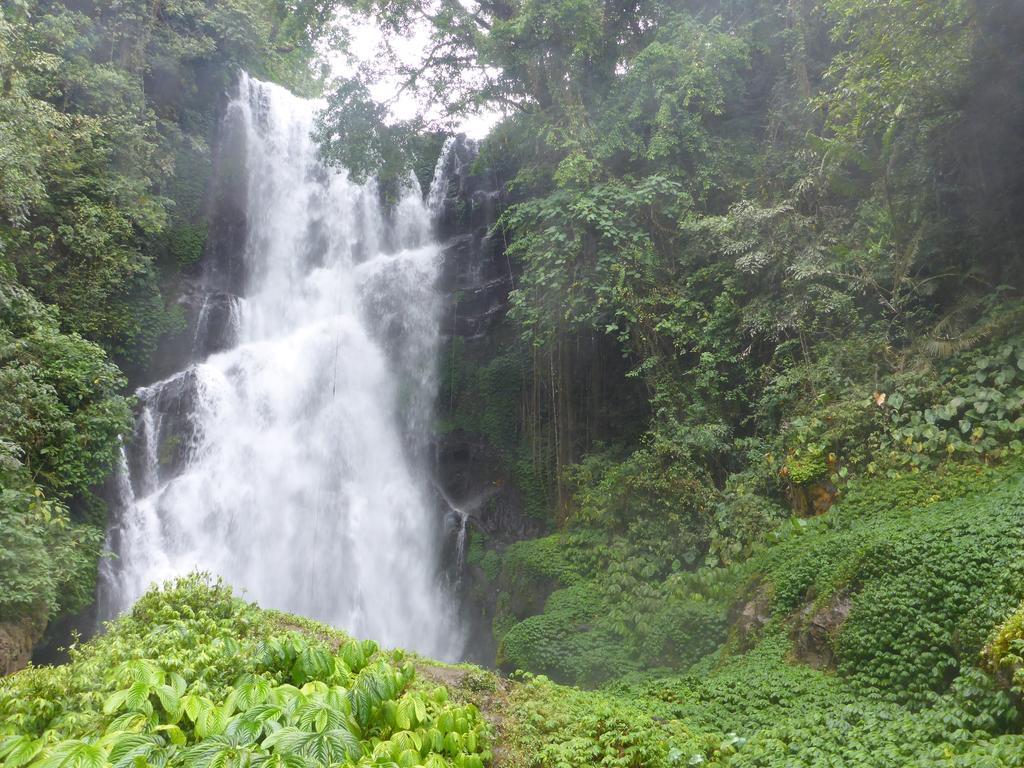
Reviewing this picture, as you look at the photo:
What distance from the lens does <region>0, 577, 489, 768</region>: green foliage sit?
2.59m

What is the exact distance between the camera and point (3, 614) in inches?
305

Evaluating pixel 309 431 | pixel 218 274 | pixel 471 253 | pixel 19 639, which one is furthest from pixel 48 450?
pixel 471 253

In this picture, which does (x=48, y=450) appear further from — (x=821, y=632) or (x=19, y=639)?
(x=821, y=632)

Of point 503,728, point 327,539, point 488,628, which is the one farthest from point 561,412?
point 503,728

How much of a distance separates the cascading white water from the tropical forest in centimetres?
8

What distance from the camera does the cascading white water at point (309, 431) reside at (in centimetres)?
1162

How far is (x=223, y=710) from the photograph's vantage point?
2971 mm

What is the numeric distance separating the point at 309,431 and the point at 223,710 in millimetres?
10968

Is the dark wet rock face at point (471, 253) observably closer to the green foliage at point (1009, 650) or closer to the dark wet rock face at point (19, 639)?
the dark wet rock face at point (19, 639)

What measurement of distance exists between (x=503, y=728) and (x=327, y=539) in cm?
845

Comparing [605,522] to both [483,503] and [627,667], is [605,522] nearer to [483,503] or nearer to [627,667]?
[627,667]

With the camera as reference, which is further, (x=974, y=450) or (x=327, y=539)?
(x=327, y=539)

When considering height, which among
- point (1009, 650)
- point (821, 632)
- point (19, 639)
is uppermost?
point (1009, 650)

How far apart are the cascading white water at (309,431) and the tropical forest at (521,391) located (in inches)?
3.2
